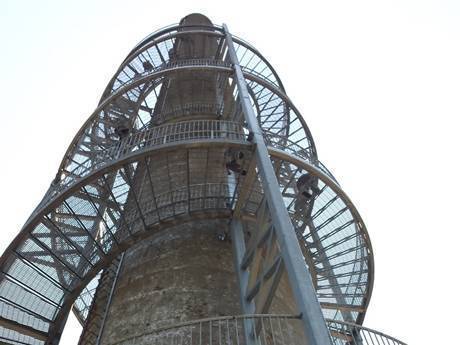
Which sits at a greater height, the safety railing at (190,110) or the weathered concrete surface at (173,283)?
the safety railing at (190,110)

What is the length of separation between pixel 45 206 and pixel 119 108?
6.46m

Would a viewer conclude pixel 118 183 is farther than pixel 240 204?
Yes

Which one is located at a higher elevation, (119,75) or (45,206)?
(119,75)

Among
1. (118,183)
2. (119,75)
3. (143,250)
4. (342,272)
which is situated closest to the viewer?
(143,250)

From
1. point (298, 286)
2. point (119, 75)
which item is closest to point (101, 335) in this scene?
point (298, 286)

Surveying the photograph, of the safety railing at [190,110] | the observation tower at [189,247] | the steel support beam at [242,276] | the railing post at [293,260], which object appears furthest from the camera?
the safety railing at [190,110]

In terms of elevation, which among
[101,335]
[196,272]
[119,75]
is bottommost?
[101,335]

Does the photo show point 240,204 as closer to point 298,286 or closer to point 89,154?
point 298,286

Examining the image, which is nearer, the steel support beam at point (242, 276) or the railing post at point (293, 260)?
the railing post at point (293, 260)

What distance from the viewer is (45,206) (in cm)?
809

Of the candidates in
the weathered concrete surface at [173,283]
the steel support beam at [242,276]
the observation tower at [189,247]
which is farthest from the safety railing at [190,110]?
the steel support beam at [242,276]

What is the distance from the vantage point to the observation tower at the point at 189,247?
6.77 m

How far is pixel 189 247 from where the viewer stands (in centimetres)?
859

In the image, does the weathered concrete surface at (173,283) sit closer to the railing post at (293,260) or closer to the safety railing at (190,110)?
the railing post at (293,260)
